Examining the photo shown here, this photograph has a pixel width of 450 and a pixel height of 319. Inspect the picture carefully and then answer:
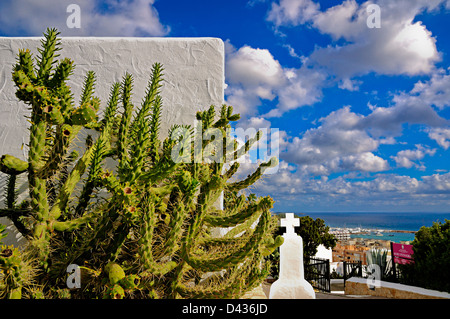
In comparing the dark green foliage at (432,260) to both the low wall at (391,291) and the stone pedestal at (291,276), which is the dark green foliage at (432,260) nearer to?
the low wall at (391,291)

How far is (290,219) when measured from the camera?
→ 6.45 meters

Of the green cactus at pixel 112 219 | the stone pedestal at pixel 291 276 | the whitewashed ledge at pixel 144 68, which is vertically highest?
the whitewashed ledge at pixel 144 68

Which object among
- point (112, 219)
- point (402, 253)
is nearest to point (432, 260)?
point (402, 253)

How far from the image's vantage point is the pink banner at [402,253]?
920 cm

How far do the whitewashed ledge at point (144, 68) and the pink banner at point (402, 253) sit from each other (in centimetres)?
791

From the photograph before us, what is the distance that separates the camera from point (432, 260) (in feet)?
25.3

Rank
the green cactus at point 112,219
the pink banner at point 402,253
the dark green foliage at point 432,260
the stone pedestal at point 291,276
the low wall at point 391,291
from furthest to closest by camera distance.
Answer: the pink banner at point 402,253, the dark green foliage at point 432,260, the low wall at point 391,291, the stone pedestal at point 291,276, the green cactus at point 112,219

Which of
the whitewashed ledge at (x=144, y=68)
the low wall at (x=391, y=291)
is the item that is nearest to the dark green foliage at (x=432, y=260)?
the low wall at (x=391, y=291)

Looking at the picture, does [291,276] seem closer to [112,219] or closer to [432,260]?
[112,219]

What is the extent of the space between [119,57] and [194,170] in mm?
2638

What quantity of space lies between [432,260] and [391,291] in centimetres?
140
